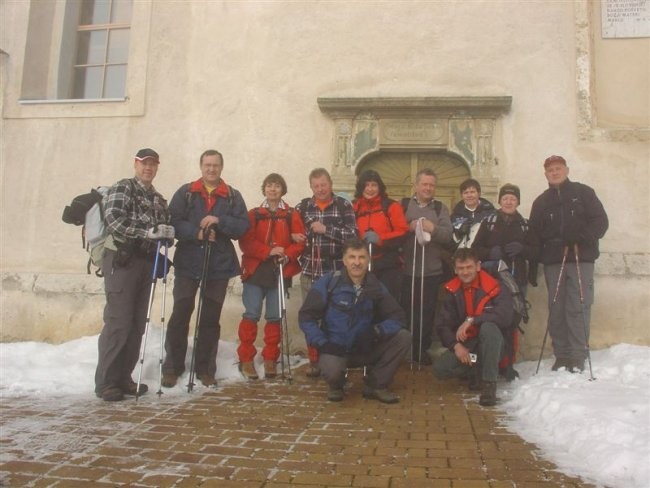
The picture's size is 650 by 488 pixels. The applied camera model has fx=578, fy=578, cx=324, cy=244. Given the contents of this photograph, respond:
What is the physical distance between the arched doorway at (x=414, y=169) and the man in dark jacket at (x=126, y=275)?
124 inches

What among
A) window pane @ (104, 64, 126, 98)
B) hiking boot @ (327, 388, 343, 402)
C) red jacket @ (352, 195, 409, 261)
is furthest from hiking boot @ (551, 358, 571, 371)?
window pane @ (104, 64, 126, 98)

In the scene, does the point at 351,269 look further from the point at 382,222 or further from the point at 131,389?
the point at 131,389

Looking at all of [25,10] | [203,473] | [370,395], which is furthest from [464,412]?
[25,10]

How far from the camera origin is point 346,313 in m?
4.50

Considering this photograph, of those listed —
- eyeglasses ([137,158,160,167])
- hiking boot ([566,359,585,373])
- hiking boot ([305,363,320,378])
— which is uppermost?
eyeglasses ([137,158,160,167])

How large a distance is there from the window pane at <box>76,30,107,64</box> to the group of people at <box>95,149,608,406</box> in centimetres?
449

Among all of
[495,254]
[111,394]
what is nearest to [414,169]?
[495,254]

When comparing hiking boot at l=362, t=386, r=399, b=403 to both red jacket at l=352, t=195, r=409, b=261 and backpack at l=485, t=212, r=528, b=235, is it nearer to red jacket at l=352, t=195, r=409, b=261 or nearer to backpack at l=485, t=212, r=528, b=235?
red jacket at l=352, t=195, r=409, b=261

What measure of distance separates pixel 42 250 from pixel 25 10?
11.4ft

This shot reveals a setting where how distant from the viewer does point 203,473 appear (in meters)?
2.82

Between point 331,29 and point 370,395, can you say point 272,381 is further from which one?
point 331,29

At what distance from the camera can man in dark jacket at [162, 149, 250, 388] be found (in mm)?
4926

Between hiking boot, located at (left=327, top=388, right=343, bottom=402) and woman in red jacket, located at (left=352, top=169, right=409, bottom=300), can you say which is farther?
woman in red jacket, located at (left=352, top=169, right=409, bottom=300)

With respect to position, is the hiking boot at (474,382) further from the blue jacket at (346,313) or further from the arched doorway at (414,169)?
the arched doorway at (414,169)
